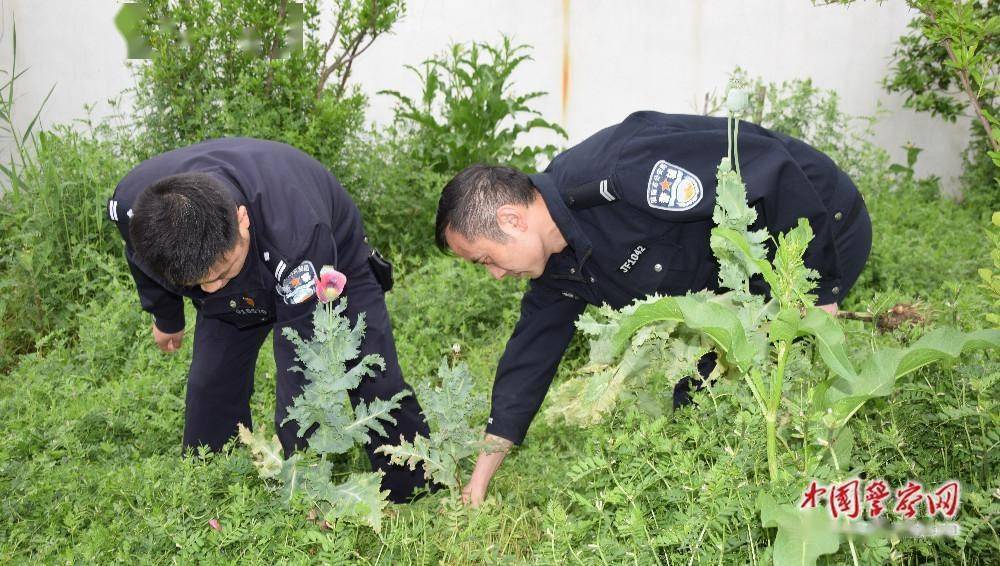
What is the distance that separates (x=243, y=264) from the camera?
262 cm

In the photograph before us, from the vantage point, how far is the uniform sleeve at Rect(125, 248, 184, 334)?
3.06 meters

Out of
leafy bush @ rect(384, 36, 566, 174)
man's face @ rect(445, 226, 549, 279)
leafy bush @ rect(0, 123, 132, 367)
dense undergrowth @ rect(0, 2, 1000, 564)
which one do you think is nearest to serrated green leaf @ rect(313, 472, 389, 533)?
dense undergrowth @ rect(0, 2, 1000, 564)

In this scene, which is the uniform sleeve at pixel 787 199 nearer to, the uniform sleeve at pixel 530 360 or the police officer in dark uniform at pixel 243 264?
the uniform sleeve at pixel 530 360

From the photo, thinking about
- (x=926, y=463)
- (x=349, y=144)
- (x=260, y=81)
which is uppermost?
(x=260, y=81)

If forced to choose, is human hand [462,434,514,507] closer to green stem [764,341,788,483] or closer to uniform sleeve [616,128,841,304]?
uniform sleeve [616,128,841,304]

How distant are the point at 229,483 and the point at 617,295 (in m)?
1.28

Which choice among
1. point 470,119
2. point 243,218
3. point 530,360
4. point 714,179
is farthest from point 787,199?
point 470,119

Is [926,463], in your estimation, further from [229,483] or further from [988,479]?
[229,483]

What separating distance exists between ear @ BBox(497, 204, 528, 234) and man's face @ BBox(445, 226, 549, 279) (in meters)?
0.01

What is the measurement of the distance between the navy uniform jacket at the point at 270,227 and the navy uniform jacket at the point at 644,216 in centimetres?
66

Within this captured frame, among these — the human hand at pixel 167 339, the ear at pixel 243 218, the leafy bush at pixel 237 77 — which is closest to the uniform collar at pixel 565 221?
the ear at pixel 243 218

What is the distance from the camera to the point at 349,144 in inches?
208

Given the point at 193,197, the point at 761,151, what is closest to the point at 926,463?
the point at 761,151

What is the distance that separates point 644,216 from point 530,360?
562mm
